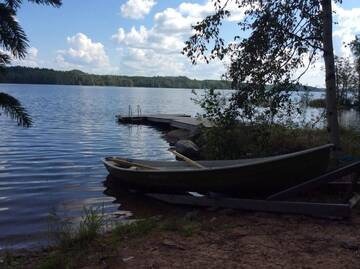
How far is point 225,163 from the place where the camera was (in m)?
9.59

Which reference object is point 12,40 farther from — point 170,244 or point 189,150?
point 189,150

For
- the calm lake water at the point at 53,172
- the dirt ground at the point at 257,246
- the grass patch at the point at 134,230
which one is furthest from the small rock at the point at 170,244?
the calm lake water at the point at 53,172

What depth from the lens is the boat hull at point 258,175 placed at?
24.4 ft

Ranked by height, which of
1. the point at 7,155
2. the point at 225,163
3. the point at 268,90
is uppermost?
the point at 268,90

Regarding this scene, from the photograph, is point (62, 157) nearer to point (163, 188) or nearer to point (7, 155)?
point (7, 155)

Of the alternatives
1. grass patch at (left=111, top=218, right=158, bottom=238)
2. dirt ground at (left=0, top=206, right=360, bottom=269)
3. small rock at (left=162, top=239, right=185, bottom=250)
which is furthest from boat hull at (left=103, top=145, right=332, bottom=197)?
small rock at (left=162, top=239, right=185, bottom=250)

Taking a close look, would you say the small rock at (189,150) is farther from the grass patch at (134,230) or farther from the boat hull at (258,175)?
the grass patch at (134,230)

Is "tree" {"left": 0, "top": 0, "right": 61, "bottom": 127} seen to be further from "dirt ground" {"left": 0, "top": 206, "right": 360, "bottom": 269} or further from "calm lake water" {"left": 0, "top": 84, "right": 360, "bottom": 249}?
"dirt ground" {"left": 0, "top": 206, "right": 360, "bottom": 269}

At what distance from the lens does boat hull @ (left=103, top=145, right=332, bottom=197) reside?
24.4 ft

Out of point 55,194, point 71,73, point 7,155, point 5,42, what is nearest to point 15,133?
point 7,155

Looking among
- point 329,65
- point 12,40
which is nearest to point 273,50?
point 329,65

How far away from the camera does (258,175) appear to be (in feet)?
25.0

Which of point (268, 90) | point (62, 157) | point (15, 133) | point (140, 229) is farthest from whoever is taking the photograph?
point (15, 133)

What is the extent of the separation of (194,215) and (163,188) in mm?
2027
